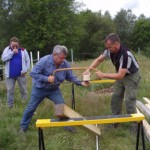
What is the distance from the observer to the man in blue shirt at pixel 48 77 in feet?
18.7

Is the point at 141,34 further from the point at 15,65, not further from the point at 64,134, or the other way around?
the point at 64,134

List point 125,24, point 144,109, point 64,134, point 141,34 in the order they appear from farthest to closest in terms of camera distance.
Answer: point 125,24, point 141,34, point 144,109, point 64,134

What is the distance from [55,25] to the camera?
51.1m

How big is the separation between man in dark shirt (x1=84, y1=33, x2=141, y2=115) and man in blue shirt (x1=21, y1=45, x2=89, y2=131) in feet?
2.11

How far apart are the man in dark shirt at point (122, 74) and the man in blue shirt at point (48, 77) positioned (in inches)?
25.3

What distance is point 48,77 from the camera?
5.68 metres

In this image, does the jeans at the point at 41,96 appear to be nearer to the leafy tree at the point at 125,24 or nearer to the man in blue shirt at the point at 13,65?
the man in blue shirt at the point at 13,65

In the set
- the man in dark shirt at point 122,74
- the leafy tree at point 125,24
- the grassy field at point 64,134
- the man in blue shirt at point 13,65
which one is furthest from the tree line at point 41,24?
the man in dark shirt at point 122,74

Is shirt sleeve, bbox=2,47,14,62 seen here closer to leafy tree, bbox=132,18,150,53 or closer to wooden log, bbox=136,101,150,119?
wooden log, bbox=136,101,150,119

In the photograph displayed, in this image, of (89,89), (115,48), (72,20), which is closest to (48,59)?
(115,48)

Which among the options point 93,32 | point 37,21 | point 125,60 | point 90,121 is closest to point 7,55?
point 125,60

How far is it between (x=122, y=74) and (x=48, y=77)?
3.69 feet

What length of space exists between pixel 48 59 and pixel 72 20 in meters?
48.8

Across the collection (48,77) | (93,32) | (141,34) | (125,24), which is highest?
Answer: (125,24)
